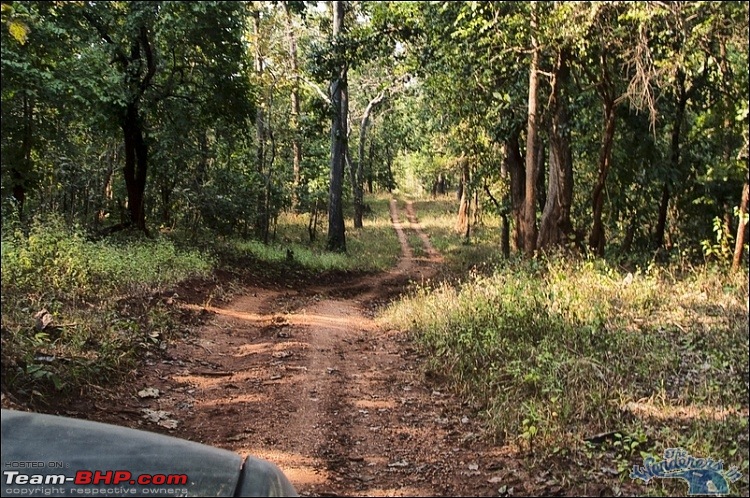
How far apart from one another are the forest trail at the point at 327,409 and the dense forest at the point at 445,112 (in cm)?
426

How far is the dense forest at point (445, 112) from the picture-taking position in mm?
10195

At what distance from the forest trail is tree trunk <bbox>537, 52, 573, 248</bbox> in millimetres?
4851

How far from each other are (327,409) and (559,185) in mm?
8277

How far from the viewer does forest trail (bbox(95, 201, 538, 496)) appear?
15.7 feet

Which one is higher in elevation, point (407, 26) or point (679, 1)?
point (407, 26)

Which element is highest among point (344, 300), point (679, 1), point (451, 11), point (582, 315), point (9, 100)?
point (451, 11)

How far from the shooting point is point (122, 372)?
21.2 ft

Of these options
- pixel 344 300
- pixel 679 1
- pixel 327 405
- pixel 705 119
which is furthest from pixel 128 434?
pixel 705 119

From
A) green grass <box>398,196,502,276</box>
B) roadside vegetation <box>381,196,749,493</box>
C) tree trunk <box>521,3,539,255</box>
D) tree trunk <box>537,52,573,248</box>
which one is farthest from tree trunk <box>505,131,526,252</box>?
roadside vegetation <box>381,196,749,493</box>

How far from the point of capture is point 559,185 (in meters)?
12.5

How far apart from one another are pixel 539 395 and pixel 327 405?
7.06 ft

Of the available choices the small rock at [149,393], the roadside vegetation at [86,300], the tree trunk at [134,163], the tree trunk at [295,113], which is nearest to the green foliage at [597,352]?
the small rock at [149,393]

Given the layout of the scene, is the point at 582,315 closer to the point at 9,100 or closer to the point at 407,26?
the point at 407,26

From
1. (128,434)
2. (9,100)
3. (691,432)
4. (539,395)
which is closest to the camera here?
(128,434)
